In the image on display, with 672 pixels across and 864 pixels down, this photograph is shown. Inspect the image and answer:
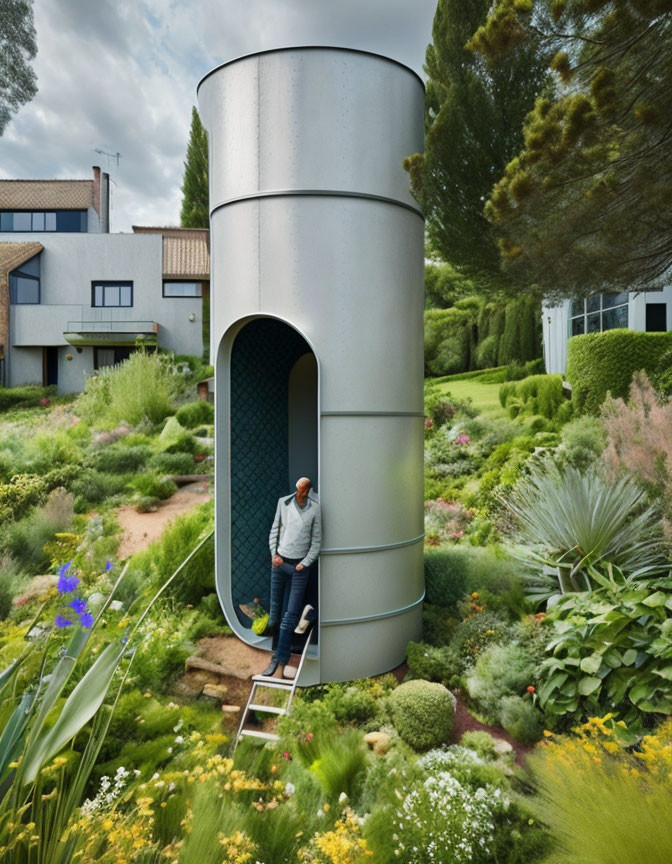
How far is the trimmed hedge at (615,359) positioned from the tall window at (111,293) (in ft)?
50.3

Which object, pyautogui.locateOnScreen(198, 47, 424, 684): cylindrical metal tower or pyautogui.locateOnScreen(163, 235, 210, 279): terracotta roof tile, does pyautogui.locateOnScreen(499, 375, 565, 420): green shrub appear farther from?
pyautogui.locateOnScreen(163, 235, 210, 279): terracotta roof tile

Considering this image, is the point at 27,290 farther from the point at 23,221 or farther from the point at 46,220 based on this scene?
the point at 23,221

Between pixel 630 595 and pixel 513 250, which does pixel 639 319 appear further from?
pixel 630 595

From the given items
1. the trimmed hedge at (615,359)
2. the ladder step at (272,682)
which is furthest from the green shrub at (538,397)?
the ladder step at (272,682)

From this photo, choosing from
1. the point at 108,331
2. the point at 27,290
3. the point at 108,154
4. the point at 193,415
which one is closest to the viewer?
the point at 193,415

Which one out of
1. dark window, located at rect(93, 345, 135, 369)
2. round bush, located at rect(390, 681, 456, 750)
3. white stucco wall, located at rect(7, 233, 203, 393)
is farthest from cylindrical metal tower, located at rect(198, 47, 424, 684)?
dark window, located at rect(93, 345, 135, 369)

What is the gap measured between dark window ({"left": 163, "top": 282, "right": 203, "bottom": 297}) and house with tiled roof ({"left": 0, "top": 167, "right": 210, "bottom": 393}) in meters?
0.03

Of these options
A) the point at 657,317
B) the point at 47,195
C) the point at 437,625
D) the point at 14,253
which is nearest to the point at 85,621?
the point at 437,625

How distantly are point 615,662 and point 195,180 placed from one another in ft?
93.7

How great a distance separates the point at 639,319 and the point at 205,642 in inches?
412

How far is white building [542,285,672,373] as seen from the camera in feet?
40.1

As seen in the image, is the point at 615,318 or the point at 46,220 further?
the point at 46,220

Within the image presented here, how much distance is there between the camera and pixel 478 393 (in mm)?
15352

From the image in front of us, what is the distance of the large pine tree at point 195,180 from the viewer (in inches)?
1097
